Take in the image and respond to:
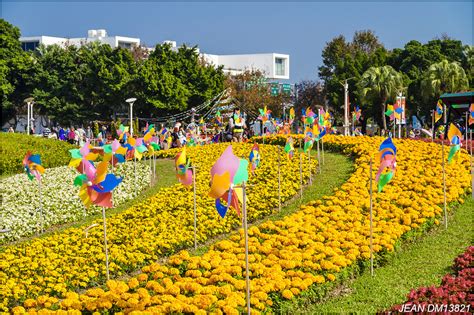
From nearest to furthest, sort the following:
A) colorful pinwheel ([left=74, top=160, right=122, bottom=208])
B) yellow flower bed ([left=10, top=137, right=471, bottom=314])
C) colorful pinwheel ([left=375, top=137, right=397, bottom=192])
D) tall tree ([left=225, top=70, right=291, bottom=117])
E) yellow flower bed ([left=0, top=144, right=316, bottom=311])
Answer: yellow flower bed ([left=10, top=137, right=471, bottom=314])
colorful pinwheel ([left=74, top=160, right=122, bottom=208])
yellow flower bed ([left=0, top=144, right=316, bottom=311])
colorful pinwheel ([left=375, top=137, right=397, bottom=192])
tall tree ([left=225, top=70, right=291, bottom=117])

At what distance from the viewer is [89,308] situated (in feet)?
25.8

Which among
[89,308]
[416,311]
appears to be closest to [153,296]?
[89,308]

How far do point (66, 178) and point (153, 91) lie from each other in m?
26.4

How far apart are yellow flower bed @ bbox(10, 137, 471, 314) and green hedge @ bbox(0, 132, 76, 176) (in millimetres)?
12384

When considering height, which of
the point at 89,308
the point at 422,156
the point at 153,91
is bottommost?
the point at 89,308

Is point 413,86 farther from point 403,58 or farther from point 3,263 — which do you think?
point 3,263

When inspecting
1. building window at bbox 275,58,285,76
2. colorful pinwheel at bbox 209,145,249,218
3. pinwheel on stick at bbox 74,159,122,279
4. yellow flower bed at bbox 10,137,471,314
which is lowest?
yellow flower bed at bbox 10,137,471,314

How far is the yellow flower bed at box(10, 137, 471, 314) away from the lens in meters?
7.93

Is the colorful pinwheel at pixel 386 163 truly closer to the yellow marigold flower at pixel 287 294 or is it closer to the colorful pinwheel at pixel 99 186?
the yellow marigold flower at pixel 287 294

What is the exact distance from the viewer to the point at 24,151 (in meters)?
23.8

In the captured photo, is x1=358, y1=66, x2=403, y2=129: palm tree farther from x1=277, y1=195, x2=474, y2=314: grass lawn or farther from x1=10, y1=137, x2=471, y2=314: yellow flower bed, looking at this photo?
x1=277, y1=195, x2=474, y2=314: grass lawn

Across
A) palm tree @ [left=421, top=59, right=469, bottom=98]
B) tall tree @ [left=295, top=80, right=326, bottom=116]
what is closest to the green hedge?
palm tree @ [left=421, top=59, right=469, bottom=98]

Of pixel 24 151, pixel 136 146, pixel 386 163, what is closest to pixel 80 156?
pixel 386 163

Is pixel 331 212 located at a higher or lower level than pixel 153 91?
lower
